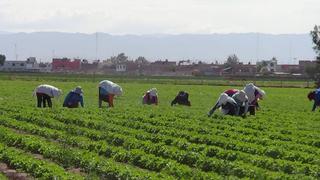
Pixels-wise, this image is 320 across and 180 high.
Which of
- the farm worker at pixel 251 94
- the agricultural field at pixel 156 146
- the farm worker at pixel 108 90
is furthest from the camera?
the farm worker at pixel 108 90

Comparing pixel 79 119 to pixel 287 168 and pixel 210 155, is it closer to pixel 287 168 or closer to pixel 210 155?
pixel 210 155

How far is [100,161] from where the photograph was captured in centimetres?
1252

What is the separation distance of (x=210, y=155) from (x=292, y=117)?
11.9m

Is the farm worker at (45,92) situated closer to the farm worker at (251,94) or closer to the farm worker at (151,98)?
the farm worker at (151,98)

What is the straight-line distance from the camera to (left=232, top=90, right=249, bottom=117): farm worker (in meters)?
22.4

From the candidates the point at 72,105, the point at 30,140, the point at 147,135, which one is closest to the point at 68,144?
the point at 30,140

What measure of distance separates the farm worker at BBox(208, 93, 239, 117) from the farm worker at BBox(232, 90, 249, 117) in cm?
22

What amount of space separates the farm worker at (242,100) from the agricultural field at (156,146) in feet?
3.51

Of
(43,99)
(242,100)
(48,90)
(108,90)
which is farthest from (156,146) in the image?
(43,99)

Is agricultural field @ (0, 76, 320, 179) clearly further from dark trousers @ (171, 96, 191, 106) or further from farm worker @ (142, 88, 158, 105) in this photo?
dark trousers @ (171, 96, 191, 106)

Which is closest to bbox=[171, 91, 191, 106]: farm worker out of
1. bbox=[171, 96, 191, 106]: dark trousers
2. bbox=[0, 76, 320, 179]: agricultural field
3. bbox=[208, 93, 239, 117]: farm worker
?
bbox=[171, 96, 191, 106]: dark trousers

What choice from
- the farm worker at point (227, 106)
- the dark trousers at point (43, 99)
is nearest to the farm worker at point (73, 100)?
the dark trousers at point (43, 99)

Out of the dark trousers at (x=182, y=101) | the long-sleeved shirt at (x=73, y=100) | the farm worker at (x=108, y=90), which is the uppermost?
the farm worker at (x=108, y=90)

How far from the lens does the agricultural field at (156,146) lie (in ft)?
38.2
